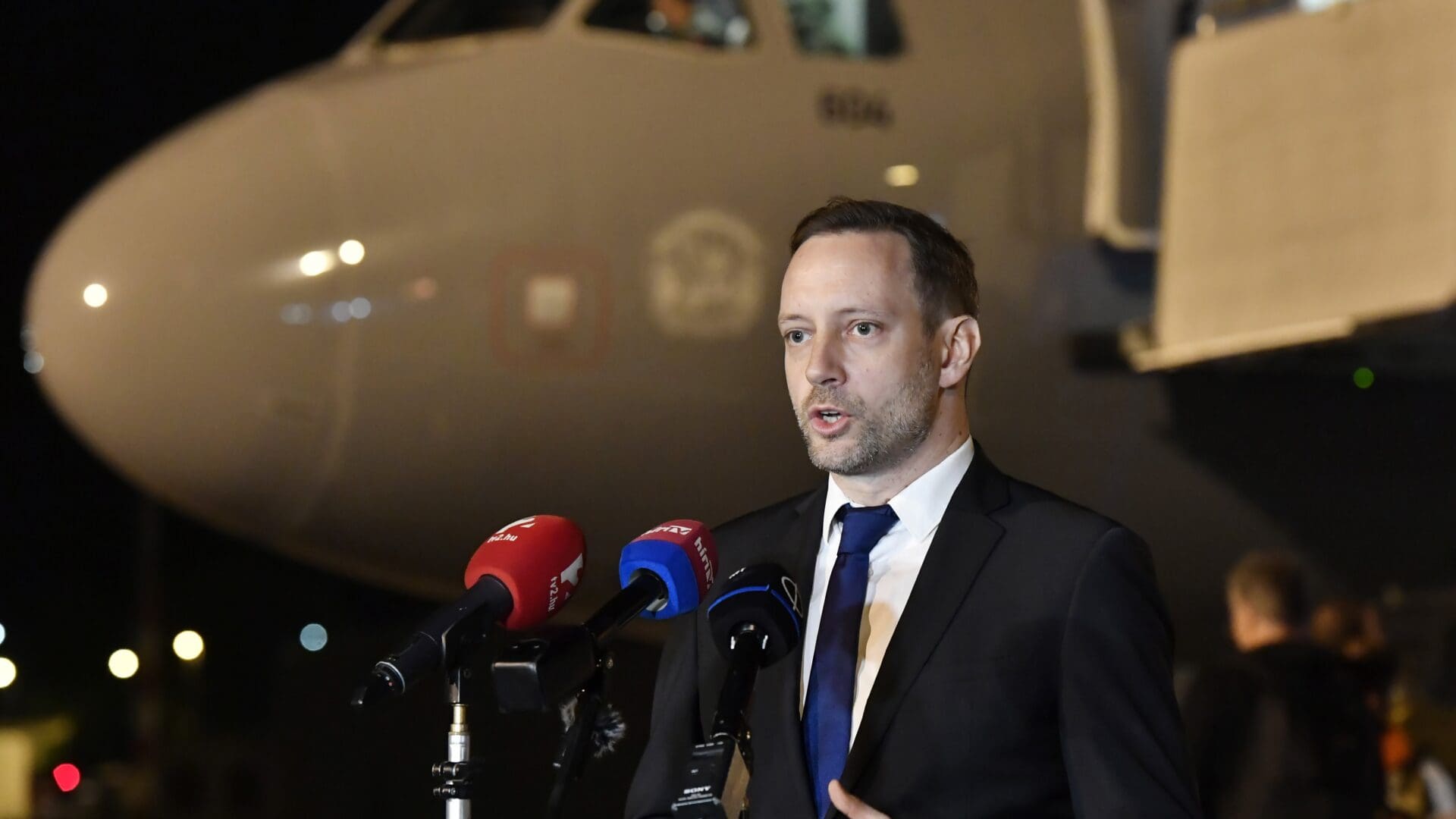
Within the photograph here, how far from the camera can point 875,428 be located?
1.86m

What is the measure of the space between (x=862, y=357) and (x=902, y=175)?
135 inches

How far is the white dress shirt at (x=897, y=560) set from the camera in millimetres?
1893

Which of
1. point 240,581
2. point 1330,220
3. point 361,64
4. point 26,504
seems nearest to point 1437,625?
point 1330,220

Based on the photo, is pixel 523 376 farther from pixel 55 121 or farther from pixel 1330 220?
pixel 55 121

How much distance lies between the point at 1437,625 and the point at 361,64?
434 cm

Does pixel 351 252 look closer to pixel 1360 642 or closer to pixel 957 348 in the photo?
pixel 957 348

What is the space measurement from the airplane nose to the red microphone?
8.76 ft

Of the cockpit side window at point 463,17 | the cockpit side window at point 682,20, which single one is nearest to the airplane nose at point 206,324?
the cockpit side window at point 463,17

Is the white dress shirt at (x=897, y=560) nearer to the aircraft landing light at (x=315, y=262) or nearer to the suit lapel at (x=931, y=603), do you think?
the suit lapel at (x=931, y=603)

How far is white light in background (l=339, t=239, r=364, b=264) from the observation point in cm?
449

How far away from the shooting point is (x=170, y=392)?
14.3 feet

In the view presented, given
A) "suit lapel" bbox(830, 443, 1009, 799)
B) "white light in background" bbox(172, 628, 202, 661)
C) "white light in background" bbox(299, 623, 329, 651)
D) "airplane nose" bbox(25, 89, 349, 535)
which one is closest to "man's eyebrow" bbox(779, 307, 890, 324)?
"suit lapel" bbox(830, 443, 1009, 799)

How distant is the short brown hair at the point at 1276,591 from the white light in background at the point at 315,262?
8.41ft

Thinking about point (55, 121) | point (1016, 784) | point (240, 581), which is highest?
point (55, 121)
